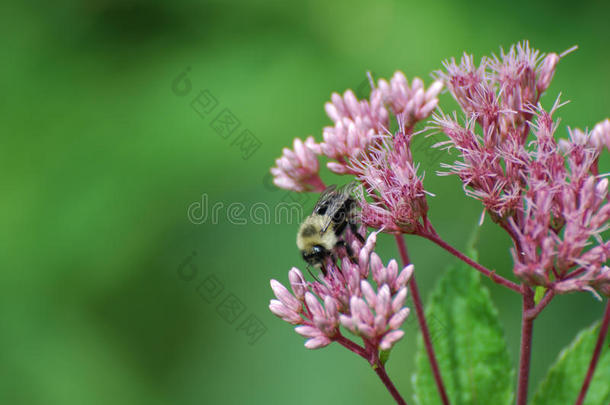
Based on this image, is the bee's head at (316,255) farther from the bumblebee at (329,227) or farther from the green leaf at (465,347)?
the green leaf at (465,347)

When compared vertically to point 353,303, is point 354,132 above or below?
above

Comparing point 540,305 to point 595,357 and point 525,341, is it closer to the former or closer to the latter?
point 525,341

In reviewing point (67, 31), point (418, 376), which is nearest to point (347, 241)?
point (418, 376)

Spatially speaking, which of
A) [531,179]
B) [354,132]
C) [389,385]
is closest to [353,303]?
[389,385]

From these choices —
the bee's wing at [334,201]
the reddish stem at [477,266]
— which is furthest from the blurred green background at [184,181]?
the reddish stem at [477,266]

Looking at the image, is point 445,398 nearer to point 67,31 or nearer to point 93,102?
point 93,102

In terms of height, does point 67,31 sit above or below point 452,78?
below
